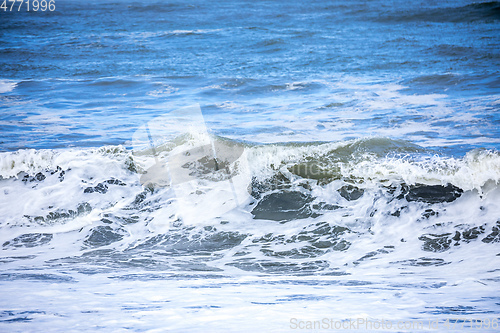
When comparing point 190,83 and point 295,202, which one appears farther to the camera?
point 190,83

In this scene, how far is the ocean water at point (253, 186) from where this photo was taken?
10.2 ft

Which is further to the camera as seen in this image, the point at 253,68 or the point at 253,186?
the point at 253,68

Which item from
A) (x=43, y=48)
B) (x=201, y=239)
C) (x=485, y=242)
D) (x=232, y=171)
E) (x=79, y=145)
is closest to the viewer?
(x=485, y=242)

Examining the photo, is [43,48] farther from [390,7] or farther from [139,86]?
[390,7]

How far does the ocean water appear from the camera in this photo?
311 cm

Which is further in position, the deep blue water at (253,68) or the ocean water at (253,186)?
the deep blue water at (253,68)

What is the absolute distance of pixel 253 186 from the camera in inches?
253

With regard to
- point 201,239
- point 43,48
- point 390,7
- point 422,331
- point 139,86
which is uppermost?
point 390,7

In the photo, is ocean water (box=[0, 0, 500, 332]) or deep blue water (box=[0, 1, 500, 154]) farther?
deep blue water (box=[0, 1, 500, 154])

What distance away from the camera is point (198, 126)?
28.6ft

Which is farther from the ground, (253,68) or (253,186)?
(253,68)

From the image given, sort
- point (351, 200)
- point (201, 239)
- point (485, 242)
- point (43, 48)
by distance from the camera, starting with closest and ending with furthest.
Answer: point (485, 242) → point (201, 239) → point (351, 200) → point (43, 48)

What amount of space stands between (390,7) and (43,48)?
48.3 feet

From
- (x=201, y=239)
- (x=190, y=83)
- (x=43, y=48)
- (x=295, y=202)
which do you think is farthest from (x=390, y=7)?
(x=201, y=239)
